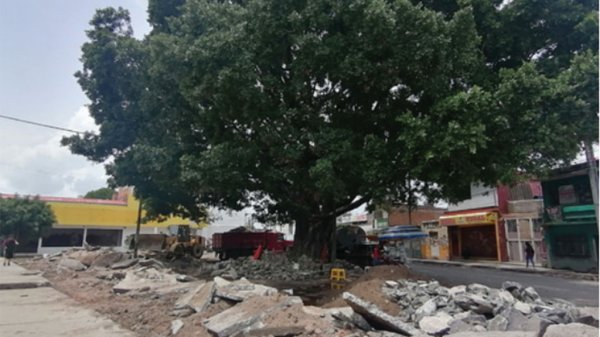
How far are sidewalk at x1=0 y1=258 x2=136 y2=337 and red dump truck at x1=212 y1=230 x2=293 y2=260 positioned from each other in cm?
1354

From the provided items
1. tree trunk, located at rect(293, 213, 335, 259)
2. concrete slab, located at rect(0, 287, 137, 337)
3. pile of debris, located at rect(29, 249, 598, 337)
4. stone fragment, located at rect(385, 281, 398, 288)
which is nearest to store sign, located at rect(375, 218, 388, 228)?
tree trunk, located at rect(293, 213, 335, 259)

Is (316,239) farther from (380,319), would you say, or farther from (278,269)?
(380,319)

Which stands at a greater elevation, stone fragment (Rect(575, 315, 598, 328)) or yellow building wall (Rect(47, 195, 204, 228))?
yellow building wall (Rect(47, 195, 204, 228))

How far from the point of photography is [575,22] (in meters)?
12.5

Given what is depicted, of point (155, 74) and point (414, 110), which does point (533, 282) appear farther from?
point (155, 74)

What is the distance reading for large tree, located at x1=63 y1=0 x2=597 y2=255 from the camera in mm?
10922

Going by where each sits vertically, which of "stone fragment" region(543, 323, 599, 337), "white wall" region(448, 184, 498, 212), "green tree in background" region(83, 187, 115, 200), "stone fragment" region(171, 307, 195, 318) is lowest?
"stone fragment" region(171, 307, 195, 318)

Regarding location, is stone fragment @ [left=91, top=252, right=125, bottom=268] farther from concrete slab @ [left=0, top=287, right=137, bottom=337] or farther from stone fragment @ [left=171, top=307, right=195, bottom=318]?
stone fragment @ [left=171, top=307, right=195, bottom=318]

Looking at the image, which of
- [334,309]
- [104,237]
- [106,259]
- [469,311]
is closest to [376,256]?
[334,309]

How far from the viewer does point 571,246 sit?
22.9m

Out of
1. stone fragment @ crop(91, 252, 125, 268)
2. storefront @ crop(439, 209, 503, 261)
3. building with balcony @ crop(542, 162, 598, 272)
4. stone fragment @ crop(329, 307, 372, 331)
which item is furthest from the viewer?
storefront @ crop(439, 209, 503, 261)

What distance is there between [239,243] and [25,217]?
18.3 meters

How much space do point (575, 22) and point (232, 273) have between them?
45.4ft

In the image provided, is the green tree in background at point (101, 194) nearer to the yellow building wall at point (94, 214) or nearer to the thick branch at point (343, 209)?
the yellow building wall at point (94, 214)
